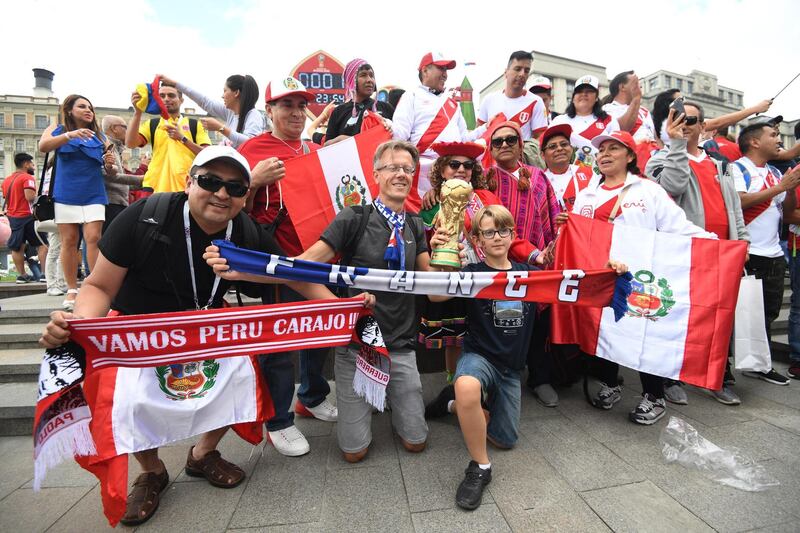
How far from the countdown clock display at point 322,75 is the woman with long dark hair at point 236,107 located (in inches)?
390

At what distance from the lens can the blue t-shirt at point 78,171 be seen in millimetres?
4312

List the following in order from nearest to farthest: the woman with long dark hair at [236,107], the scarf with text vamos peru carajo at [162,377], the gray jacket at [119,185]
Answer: the scarf with text vamos peru carajo at [162,377] < the woman with long dark hair at [236,107] < the gray jacket at [119,185]

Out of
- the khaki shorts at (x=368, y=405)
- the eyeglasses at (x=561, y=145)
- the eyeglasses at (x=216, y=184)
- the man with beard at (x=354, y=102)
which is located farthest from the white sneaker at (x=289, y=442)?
the eyeglasses at (x=561, y=145)

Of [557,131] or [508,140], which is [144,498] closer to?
[508,140]

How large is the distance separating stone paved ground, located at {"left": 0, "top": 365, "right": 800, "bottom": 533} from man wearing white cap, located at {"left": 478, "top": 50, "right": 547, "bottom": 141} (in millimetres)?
3859

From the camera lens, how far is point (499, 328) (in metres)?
2.76

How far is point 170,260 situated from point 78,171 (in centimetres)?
327

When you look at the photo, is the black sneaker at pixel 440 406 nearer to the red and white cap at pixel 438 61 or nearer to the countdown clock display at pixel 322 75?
the red and white cap at pixel 438 61

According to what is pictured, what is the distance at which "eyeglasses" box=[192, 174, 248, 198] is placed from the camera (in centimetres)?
218

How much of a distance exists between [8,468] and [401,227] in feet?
10.6

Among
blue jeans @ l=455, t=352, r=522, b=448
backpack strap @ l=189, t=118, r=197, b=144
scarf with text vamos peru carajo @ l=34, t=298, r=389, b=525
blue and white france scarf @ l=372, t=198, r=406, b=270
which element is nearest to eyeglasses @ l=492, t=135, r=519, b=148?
blue and white france scarf @ l=372, t=198, r=406, b=270

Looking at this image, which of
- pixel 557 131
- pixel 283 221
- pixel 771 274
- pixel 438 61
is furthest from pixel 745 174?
pixel 283 221

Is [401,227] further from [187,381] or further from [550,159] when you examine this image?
[550,159]

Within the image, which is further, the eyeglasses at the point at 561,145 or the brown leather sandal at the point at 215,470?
the eyeglasses at the point at 561,145
